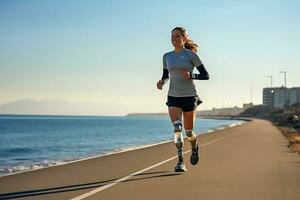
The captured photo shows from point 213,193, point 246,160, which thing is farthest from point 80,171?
point 246,160

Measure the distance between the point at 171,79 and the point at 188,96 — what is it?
0.42 metres

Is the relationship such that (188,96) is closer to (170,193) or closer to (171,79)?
(171,79)

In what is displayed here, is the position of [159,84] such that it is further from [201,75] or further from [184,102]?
[201,75]

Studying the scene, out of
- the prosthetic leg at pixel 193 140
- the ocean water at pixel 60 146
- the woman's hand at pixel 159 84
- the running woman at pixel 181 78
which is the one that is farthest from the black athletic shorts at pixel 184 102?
the ocean water at pixel 60 146

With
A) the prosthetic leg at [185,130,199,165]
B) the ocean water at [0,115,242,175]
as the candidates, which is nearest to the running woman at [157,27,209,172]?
the prosthetic leg at [185,130,199,165]

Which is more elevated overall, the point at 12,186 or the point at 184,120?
the point at 184,120

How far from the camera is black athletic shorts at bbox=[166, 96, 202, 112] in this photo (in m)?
8.98

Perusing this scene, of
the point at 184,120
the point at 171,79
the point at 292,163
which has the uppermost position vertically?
the point at 171,79

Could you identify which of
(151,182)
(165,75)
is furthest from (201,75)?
(151,182)

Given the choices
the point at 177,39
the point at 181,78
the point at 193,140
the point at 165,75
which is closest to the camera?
the point at 181,78

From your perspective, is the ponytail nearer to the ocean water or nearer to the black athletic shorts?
the black athletic shorts

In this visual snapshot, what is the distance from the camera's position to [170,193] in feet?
23.4

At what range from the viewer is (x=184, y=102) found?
8992mm

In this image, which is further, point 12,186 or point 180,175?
point 180,175
